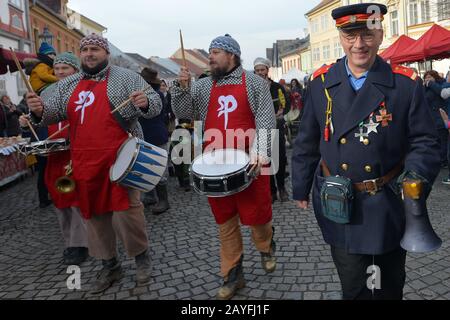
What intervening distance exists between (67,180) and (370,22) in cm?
291

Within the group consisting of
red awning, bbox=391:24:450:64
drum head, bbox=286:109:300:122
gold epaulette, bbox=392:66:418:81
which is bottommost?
drum head, bbox=286:109:300:122

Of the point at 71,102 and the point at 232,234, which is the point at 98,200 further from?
the point at 232,234

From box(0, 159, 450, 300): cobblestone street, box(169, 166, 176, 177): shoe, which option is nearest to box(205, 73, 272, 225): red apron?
box(0, 159, 450, 300): cobblestone street

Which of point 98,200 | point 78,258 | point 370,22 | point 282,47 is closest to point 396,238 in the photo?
point 370,22

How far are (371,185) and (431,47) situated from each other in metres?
8.60

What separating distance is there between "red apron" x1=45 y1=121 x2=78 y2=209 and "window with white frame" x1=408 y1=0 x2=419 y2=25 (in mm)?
31848

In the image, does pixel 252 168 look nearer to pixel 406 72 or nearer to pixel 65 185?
pixel 406 72

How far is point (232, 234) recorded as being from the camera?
339 centimetres

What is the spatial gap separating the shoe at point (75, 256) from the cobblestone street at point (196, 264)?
0.27 ft

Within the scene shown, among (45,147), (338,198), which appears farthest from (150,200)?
(338,198)

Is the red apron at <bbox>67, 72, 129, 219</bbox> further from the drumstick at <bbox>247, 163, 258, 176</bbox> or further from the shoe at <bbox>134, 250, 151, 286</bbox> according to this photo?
the drumstick at <bbox>247, 163, 258, 176</bbox>

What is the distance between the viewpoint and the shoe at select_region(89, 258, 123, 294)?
3.55 metres

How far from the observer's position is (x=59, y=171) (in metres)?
4.18

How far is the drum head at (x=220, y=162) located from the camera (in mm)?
3125
